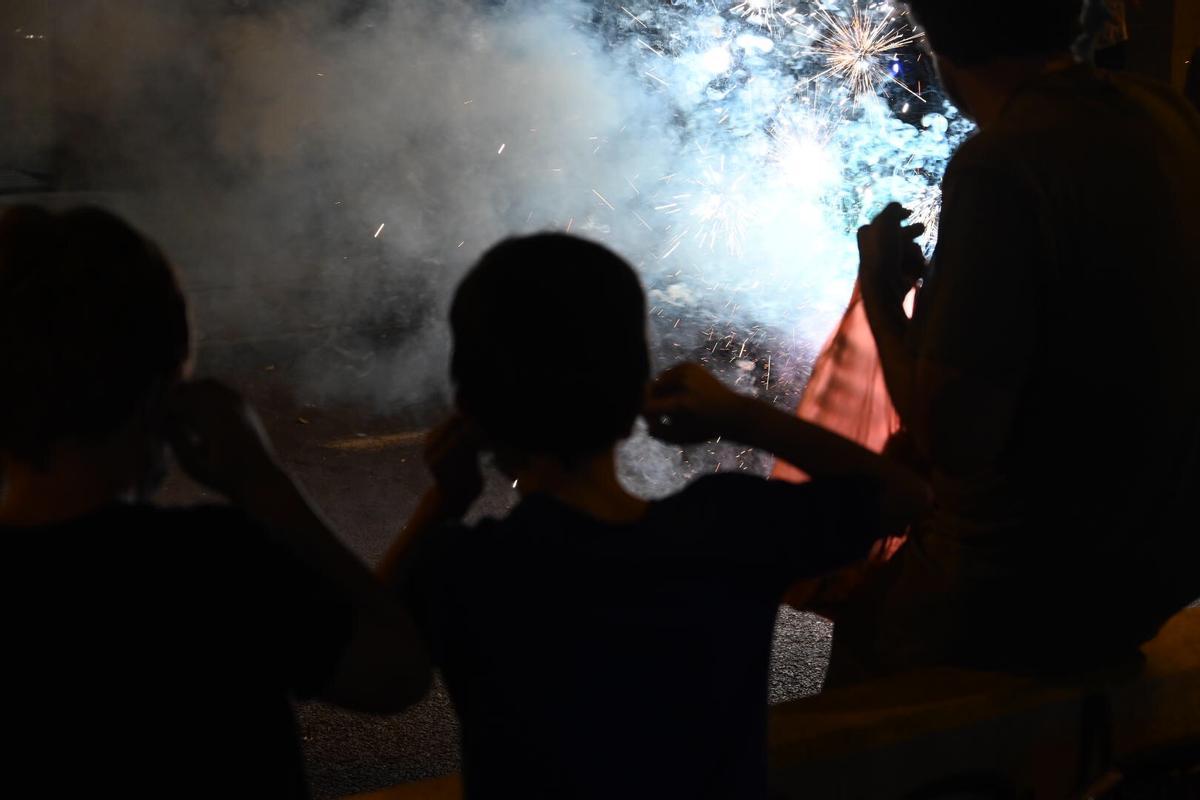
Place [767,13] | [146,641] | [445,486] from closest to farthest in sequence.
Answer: [146,641]
[445,486]
[767,13]

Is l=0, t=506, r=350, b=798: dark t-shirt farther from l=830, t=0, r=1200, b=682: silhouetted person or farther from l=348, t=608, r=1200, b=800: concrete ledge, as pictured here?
l=830, t=0, r=1200, b=682: silhouetted person

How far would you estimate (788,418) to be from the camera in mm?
1561

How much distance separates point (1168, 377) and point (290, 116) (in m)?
6.81

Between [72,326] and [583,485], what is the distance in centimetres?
54

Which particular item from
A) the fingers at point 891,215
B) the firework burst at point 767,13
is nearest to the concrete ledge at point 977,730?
the fingers at point 891,215

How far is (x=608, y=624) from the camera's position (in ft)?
4.51

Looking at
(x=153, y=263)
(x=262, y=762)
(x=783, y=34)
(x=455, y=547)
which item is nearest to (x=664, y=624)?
(x=455, y=547)

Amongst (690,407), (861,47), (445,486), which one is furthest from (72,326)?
(861,47)

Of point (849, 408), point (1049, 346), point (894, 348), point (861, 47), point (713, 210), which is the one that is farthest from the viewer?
point (713, 210)

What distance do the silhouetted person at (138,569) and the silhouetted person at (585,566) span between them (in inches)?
4.7

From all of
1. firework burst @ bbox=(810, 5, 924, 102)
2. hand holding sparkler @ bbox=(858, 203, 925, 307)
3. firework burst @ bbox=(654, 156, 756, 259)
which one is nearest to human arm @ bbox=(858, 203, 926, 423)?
hand holding sparkler @ bbox=(858, 203, 925, 307)

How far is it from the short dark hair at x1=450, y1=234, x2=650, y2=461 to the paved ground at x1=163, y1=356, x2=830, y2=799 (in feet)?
1.00

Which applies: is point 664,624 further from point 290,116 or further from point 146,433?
point 290,116

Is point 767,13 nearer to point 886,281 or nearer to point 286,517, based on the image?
point 886,281
